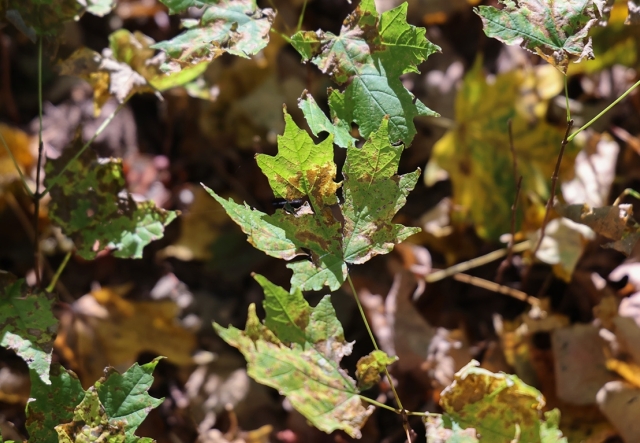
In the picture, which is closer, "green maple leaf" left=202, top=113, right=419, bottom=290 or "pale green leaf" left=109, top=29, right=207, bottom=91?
"green maple leaf" left=202, top=113, right=419, bottom=290

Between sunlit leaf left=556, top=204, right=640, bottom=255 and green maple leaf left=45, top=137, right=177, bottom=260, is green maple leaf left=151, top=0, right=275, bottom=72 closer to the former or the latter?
green maple leaf left=45, top=137, right=177, bottom=260

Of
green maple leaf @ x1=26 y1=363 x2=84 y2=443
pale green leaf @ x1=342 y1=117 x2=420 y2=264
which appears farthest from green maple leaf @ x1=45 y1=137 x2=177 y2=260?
pale green leaf @ x1=342 y1=117 x2=420 y2=264

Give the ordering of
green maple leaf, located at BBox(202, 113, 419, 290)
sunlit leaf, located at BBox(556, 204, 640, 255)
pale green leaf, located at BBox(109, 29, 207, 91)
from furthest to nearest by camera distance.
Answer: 1. pale green leaf, located at BBox(109, 29, 207, 91)
2. sunlit leaf, located at BBox(556, 204, 640, 255)
3. green maple leaf, located at BBox(202, 113, 419, 290)

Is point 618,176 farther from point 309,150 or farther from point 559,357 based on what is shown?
point 309,150

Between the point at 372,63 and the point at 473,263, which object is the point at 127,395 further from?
the point at 473,263

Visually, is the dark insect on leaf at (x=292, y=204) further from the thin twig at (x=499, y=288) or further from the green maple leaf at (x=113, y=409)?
the thin twig at (x=499, y=288)

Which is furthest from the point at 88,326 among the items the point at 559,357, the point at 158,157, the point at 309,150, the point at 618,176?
the point at 618,176
